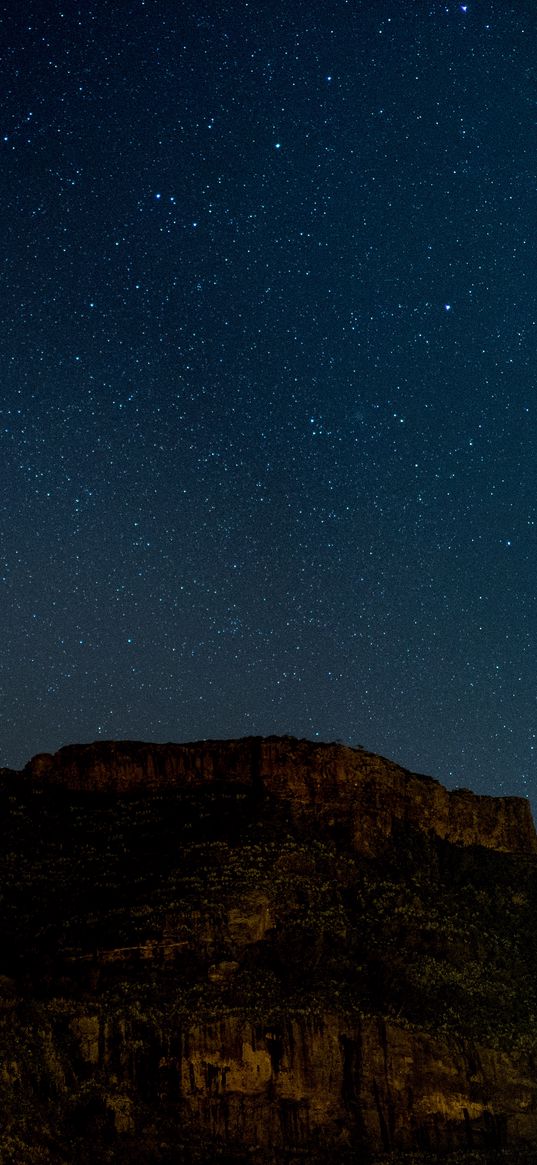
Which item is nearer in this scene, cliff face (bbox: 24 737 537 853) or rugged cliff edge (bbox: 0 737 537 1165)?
rugged cliff edge (bbox: 0 737 537 1165)

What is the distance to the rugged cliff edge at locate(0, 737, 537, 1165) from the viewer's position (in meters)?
54.4

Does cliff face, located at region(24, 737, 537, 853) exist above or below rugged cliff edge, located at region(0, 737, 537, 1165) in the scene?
above

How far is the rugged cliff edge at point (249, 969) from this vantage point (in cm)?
5441

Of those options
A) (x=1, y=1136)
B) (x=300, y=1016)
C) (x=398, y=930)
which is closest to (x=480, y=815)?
(x=398, y=930)

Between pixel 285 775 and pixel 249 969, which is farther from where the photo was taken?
pixel 285 775

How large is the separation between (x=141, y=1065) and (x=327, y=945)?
12981 millimetres

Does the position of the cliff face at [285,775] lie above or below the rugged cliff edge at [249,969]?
above

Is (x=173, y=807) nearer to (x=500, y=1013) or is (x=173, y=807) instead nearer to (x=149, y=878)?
(x=149, y=878)

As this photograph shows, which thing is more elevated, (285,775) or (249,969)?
(285,775)

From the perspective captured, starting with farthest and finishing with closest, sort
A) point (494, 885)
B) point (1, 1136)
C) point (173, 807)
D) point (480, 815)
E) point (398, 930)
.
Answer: point (480, 815)
point (494, 885)
point (173, 807)
point (398, 930)
point (1, 1136)

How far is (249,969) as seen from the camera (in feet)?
202

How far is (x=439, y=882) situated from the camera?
261 feet

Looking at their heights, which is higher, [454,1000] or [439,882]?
[439,882]

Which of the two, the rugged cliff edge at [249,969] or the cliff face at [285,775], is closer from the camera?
the rugged cliff edge at [249,969]
